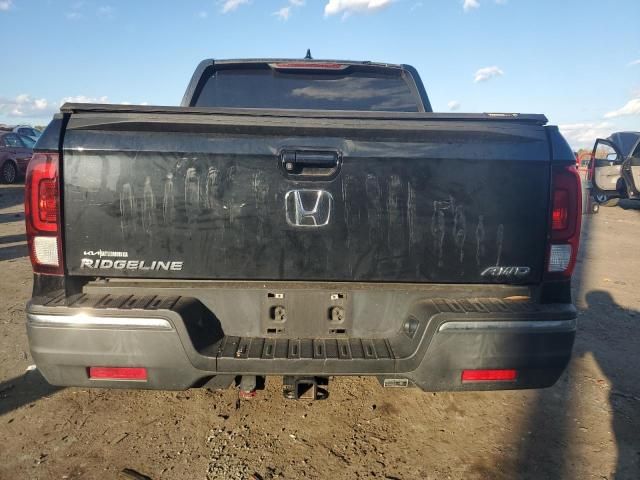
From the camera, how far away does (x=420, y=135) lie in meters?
2.13

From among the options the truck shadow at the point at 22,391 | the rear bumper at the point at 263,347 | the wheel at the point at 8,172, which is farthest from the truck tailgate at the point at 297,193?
the wheel at the point at 8,172

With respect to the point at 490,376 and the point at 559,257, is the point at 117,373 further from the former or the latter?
the point at 559,257

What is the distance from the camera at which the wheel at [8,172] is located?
51.8 feet

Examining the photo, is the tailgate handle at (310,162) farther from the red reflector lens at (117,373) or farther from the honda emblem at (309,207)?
the red reflector lens at (117,373)

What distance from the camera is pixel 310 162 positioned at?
2.08m

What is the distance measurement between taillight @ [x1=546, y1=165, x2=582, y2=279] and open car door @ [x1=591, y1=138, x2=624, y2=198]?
11987 millimetres

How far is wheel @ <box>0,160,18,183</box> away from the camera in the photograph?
51.8 ft

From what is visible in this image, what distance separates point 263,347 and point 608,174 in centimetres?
1351

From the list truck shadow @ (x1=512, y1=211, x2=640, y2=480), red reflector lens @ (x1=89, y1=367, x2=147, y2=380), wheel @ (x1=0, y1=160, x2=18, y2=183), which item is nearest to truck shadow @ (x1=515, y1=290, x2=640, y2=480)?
truck shadow @ (x1=512, y1=211, x2=640, y2=480)

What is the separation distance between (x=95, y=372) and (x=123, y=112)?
124 centimetres

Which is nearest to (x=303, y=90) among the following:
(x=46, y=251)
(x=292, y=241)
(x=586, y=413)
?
(x=292, y=241)

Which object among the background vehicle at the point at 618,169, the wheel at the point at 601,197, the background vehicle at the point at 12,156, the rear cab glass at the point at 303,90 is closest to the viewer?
the rear cab glass at the point at 303,90

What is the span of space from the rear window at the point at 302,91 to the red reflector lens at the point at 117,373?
2.40 m

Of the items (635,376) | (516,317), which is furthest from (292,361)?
(635,376)
